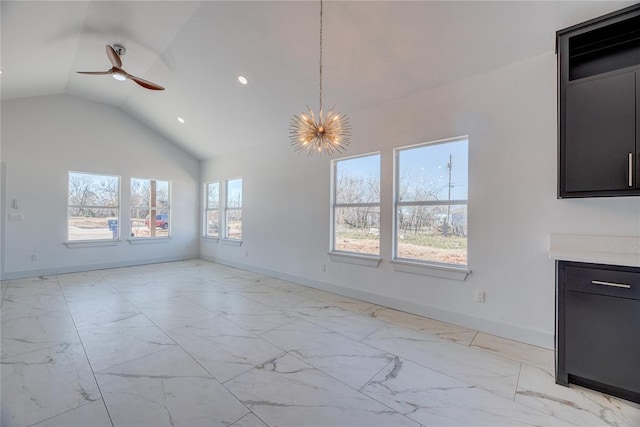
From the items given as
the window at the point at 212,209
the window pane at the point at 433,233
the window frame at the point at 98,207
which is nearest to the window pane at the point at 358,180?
the window pane at the point at 433,233

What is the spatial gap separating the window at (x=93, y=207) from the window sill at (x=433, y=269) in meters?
6.25

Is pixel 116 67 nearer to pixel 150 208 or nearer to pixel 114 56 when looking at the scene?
pixel 114 56

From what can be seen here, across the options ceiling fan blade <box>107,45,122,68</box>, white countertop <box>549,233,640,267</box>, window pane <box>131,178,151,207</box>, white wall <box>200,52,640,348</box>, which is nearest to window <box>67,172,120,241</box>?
window pane <box>131,178,151,207</box>

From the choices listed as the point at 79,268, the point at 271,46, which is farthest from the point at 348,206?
the point at 79,268

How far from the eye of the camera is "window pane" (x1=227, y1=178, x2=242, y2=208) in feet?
21.5

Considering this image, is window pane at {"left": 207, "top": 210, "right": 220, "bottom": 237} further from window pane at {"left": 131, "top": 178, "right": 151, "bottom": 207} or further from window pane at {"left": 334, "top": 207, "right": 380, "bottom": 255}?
window pane at {"left": 334, "top": 207, "right": 380, "bottom": 255}

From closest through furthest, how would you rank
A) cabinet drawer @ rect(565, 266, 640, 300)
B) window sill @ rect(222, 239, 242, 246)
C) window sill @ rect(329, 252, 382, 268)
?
cabinet drawer @ rect(565, 266, 640, 300)
window sill @ rect(329, 252, 382, 268)
window sill @ rect(222, 239, 242, 246)

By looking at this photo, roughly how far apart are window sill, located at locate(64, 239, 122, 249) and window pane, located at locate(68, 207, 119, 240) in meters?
0.10

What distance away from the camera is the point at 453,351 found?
2.57 metres

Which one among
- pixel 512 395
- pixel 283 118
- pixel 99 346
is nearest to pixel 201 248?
pixel 283 118

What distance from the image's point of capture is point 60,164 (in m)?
5.56

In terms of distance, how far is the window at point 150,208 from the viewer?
666cm

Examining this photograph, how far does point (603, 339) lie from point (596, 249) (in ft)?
2.68

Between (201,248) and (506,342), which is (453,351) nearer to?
(506,342)
